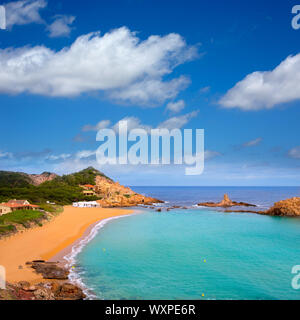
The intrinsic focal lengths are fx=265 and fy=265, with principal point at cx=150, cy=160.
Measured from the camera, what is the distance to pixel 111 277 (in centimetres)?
2023

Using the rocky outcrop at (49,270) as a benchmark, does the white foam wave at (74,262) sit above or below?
below

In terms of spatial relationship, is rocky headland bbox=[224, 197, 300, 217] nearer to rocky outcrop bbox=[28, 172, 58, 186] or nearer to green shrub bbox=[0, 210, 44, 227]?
green shrub bbox=[0, 210, 44, 227]

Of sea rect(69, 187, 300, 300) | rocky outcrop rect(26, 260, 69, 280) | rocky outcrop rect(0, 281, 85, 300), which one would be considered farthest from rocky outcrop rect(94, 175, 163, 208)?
rocky outcrop rect(0, 281, 85, 300)

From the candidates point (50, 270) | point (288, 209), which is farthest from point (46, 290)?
point (288, 209)

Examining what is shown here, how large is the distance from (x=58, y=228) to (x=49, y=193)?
38209mm

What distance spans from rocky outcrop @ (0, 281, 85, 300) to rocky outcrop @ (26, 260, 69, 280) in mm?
1932

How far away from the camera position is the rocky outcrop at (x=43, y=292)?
1553 centimetres

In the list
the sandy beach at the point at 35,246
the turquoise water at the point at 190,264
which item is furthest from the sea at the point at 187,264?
the sandy beach at the point at 35,246

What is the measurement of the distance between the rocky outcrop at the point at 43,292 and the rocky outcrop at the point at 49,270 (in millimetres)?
1932

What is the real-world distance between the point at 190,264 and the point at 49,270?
39.2 ft

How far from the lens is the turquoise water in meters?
18.2

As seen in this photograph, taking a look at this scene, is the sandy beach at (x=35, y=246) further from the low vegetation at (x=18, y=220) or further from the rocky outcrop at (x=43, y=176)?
the rocky outcrop at (x=43, y=176)

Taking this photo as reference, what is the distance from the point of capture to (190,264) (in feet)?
78.4

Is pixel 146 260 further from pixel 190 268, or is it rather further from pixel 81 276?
pixel 81 276
